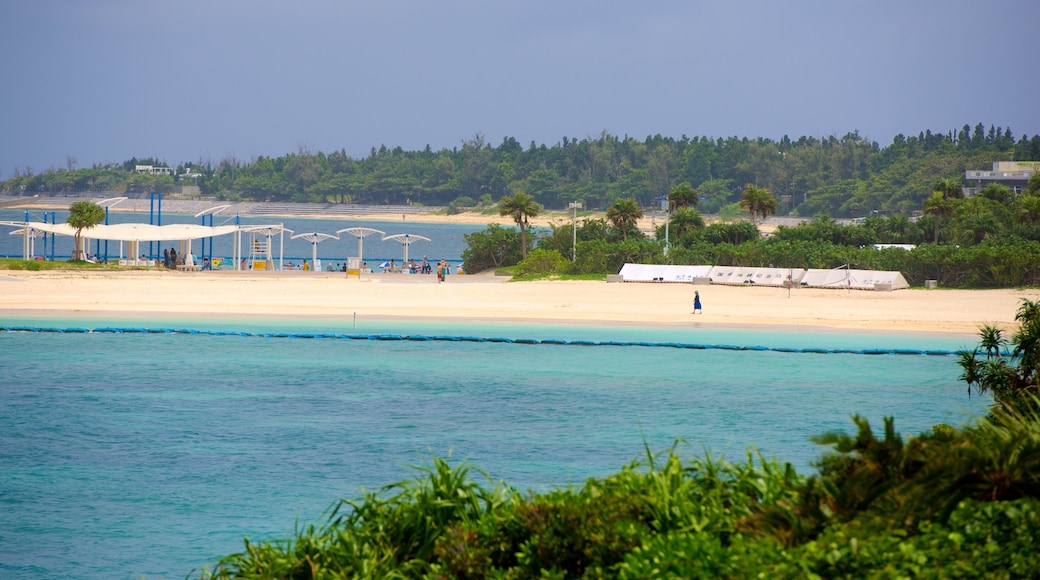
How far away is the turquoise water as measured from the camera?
13094 mm

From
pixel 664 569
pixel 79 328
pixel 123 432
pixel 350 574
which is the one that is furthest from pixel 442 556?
pixel 79 328

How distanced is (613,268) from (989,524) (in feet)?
141

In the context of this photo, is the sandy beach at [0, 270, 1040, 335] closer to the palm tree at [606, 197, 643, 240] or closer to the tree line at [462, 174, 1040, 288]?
the tree line at [462, 174, 1040, 288]

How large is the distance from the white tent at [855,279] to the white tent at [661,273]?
4.17m

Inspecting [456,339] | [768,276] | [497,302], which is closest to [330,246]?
[768,276]

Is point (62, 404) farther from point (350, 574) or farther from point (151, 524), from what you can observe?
point (350, 574)

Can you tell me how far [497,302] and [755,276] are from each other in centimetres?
1102

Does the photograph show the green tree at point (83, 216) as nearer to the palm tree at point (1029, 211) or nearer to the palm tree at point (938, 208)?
the palm tree at point (938, 208)

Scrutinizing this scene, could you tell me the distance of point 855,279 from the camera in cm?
4219

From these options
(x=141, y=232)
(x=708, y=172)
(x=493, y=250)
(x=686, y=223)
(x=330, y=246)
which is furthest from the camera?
(x=708, y=172)

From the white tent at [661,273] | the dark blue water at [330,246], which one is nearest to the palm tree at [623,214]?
the white tent at [661,273]

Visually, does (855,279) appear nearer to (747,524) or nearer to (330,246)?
(747,524)

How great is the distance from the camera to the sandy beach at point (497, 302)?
3422cm

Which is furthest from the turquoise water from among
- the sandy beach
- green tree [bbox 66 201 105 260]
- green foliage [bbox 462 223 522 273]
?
Answer: green foliage [bbox 462 223 522 273]
